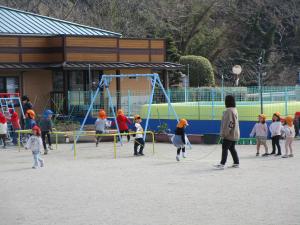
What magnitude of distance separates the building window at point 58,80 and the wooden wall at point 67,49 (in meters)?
1.39

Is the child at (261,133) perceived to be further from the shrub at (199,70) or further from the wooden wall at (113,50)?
the shrub at (199,70)

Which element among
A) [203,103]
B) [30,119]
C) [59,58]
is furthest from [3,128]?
[59,58]

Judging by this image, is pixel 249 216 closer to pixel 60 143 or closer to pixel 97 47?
pixel 60 143

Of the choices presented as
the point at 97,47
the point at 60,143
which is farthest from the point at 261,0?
the point at 60,143

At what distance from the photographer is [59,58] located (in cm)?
3559

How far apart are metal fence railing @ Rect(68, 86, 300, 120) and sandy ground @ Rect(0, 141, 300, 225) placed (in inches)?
273

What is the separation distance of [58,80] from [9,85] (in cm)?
300

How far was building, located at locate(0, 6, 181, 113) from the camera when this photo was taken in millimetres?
34938

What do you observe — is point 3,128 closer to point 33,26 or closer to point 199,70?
point 33,26

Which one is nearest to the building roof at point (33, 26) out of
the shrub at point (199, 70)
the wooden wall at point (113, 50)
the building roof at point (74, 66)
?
the wooden wall at point (113, 50)

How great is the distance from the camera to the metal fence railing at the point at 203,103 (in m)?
28.8

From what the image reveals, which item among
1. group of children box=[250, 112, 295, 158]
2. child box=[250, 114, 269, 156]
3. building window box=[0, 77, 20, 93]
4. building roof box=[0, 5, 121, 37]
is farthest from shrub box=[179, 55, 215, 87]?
child box=[250, 114, 269, 156]

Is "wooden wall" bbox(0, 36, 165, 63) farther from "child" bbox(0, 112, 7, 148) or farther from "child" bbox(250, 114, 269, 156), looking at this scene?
"child" bbox(250, 114, 269, 156)

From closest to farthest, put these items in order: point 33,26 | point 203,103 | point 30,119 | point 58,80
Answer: point 30,119 < point 203,103 < point 58,80 < point 33,26
